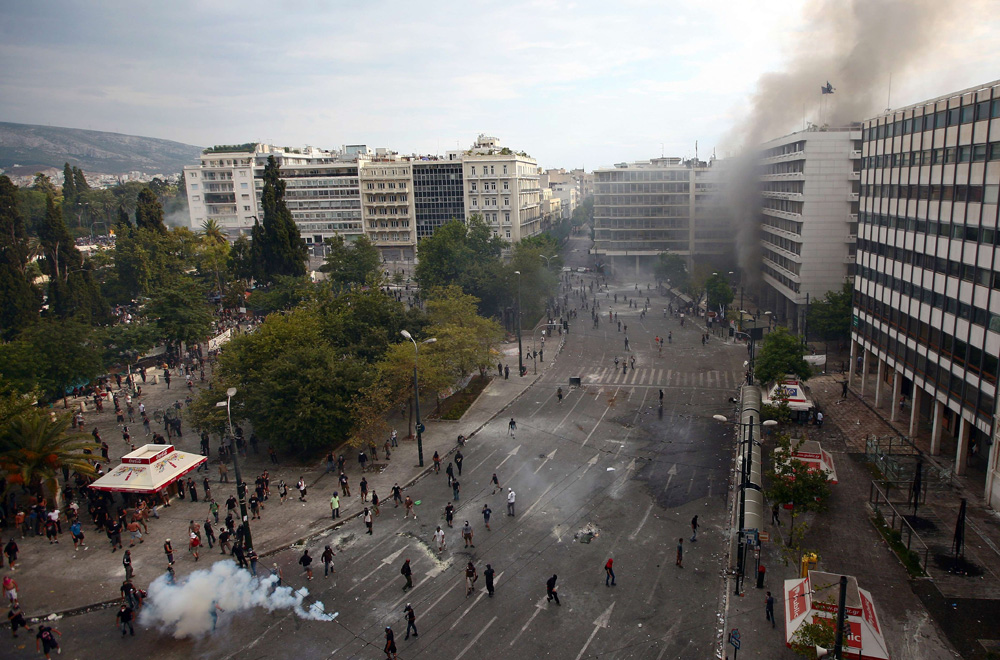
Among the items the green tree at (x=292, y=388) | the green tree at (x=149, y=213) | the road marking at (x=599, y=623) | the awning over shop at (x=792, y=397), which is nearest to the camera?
the road marking at (x=599, y=623)

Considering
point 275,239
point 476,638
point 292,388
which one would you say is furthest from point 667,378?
point 275,239

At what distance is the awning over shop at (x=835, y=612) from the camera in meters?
15.4

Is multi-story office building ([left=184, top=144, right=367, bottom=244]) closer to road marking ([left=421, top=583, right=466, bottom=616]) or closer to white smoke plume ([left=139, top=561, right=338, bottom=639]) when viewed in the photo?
white smoke plume ([left=139, top=561, right=338, bottom=639])

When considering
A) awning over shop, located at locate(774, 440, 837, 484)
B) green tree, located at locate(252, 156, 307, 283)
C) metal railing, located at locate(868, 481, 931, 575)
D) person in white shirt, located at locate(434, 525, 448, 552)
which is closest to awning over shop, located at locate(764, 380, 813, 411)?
awning over shop, located at locate(774, 440, 837, 484)

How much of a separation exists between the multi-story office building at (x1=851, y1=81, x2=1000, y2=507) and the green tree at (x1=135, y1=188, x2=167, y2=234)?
7209 centimetres

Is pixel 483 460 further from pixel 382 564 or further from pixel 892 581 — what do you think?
pixel 892 581

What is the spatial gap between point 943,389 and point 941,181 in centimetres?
968

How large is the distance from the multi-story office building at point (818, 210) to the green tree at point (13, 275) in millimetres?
63911

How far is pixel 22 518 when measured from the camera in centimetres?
2650

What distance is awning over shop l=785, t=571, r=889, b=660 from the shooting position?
15.4 m

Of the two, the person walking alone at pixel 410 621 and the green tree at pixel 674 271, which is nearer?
the person walking alone at pixel 410 621

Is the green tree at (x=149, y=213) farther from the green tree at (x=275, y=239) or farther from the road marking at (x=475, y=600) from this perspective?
the road marking at (x=475, y=600)

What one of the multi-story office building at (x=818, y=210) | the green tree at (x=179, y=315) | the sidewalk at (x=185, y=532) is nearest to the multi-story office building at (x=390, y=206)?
the green tree at (x=179, y=315)

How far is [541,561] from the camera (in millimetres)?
22688
